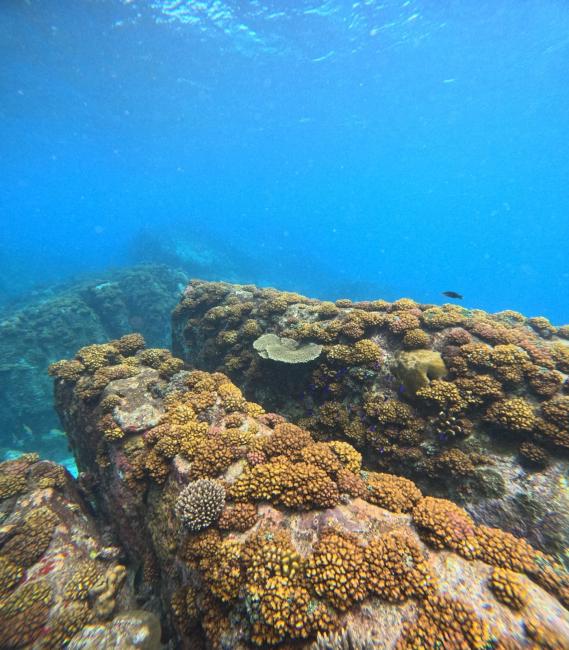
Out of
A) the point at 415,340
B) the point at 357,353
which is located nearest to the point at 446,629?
the point at 357,353

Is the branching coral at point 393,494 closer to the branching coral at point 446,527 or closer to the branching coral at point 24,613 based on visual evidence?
the branching coral at point 446,527

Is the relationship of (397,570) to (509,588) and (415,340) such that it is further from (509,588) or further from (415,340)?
(415,340)

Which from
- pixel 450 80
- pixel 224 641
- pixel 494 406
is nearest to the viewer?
pixel 224 641

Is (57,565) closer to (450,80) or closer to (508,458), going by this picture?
(508,458)

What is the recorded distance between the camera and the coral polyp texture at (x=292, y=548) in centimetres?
392

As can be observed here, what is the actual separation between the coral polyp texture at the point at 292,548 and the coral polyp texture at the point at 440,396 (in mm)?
798

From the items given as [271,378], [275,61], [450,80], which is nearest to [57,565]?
[271,378]

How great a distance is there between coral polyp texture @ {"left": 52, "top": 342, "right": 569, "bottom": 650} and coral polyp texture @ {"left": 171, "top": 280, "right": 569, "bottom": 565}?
0.80 metres

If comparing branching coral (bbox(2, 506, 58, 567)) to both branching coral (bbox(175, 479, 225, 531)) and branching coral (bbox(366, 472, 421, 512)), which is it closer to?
branching coral (bbox(175, 479, 225, 531))

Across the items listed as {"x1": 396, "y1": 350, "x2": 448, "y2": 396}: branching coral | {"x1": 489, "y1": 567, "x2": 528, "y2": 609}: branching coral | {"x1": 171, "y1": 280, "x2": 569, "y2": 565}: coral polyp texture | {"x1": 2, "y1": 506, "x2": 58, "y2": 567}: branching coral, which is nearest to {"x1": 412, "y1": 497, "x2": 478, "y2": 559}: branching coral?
{"x1": 489, "y1": 567, "x2": 528, "y2": 609}: branching coral

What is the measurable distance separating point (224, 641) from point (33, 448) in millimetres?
25438

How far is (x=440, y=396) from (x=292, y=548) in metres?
6.06

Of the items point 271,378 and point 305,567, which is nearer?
point 305,567

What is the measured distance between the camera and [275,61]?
55.7 meters
